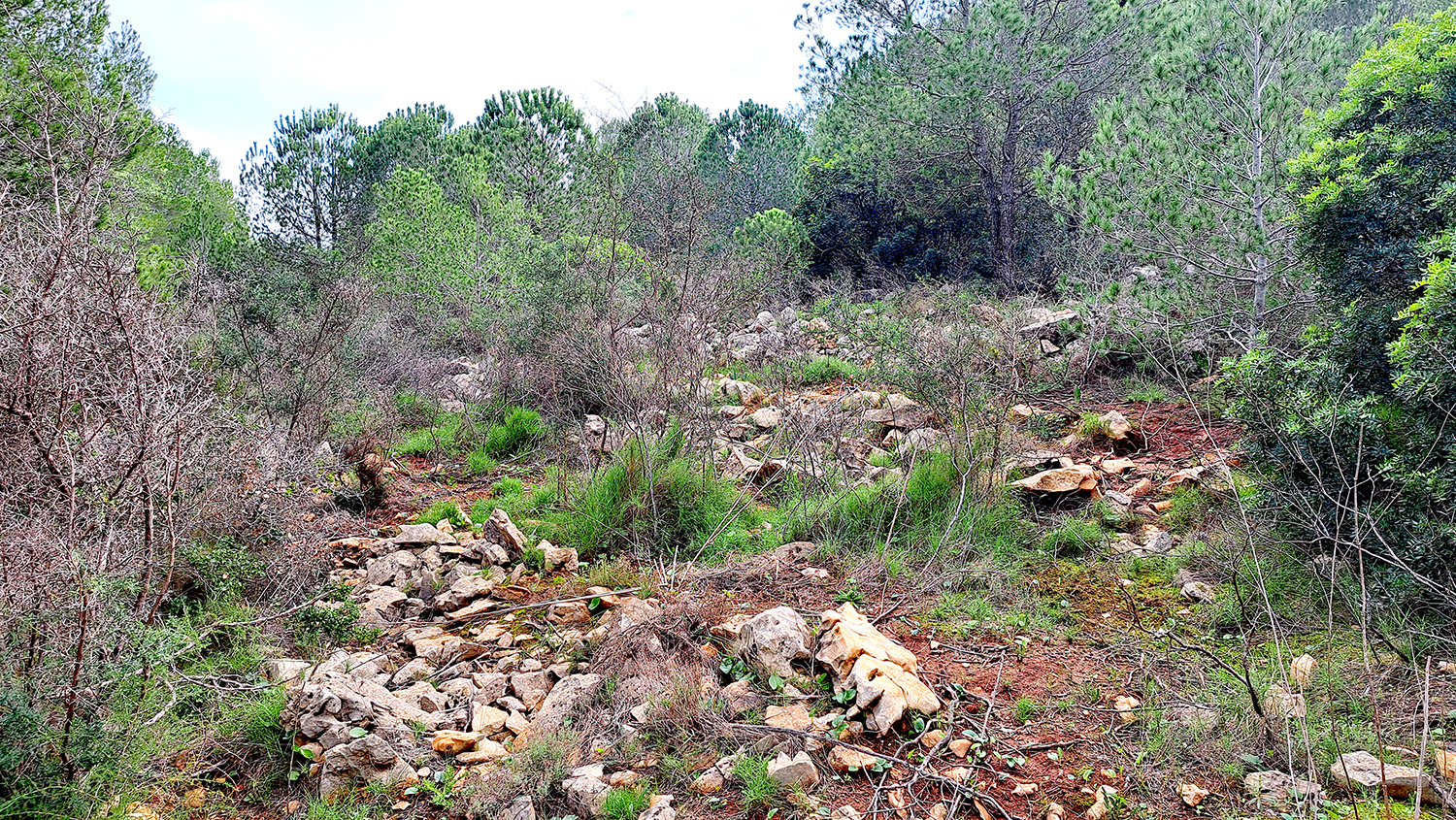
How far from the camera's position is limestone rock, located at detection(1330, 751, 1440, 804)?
2521mm

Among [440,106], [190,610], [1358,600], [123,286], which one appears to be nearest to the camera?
[123,286]

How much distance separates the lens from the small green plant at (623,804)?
9.23 feet

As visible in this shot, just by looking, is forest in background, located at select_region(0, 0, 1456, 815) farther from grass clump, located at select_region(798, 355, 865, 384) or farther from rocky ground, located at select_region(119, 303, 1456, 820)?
grass clump, located at select_region(798, 355, 865, 384)

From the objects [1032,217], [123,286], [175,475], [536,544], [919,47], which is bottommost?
[536,544]

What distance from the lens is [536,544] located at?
546 centimetres

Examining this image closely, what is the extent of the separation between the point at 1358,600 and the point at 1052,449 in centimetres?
292

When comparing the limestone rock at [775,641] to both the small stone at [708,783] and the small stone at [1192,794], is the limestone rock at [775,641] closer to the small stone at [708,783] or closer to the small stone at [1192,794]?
the small stone at [708,783]

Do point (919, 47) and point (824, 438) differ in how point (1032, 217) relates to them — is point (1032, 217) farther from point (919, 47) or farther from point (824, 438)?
point (824, 438)

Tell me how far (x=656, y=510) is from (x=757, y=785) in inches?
105

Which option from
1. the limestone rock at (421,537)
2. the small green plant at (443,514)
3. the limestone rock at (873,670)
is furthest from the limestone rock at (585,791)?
the small green plant at (443,514)

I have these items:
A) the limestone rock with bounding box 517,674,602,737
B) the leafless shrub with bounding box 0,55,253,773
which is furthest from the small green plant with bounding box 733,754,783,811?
the leafless shrub with bounding box 0,55,253,773

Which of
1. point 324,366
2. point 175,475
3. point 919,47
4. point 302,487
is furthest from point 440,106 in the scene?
point 175,475

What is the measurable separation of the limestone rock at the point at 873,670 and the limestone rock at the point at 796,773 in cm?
37

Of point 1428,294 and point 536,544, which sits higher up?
point 1428,294
